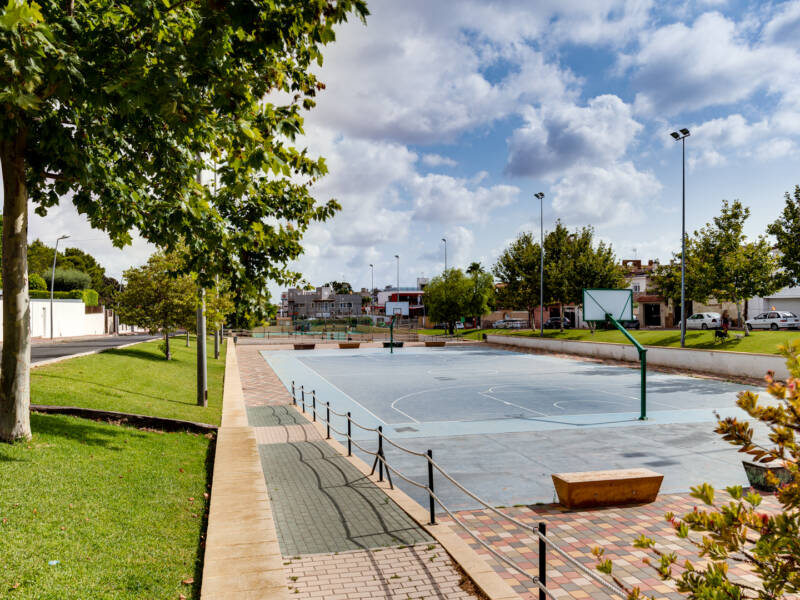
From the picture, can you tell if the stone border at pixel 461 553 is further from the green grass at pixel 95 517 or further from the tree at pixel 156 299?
the tree at pixel 156 299

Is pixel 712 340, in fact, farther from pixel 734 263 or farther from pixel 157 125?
pixel 157 125

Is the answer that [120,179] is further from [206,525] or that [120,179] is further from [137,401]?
[137,401]

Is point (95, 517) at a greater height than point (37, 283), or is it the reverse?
point (37, 283)

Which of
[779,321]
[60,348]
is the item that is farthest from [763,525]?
[779,321]

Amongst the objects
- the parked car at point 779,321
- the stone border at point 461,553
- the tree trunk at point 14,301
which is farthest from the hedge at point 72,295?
the parked car at point 779,321

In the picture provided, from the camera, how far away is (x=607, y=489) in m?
9.23

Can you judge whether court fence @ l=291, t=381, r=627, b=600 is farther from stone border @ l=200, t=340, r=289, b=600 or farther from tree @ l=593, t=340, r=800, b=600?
stone border @ l=200, t=340, r=289, b=600

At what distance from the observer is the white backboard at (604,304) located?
25.8 meters

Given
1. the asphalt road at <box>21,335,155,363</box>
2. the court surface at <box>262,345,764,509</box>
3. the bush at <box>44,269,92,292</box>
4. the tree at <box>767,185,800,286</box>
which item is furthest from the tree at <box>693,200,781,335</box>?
the bush at <box>44,269,92,292</box>

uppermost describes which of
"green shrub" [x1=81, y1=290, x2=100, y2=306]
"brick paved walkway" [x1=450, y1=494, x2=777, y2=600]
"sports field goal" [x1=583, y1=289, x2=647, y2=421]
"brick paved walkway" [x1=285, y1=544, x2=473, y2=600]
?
"green shrub" [x1=81, y1=290, x2=100, y2=306]

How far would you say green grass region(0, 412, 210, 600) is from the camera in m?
5.66

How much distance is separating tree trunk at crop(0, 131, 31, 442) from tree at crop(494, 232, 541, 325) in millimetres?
53959

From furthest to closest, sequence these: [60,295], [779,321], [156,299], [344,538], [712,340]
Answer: [60,295] → [779,321] → [712,340] → [156,299] → [344,538]

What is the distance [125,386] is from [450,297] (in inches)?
2144
